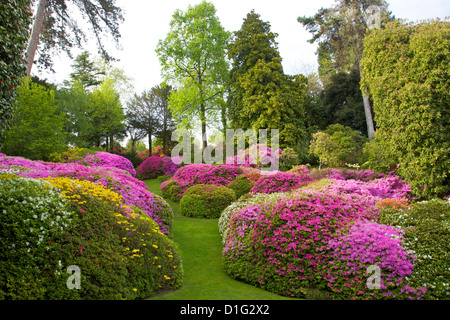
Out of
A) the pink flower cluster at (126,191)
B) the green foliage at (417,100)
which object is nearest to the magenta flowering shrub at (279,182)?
the green foliage at (417,100)

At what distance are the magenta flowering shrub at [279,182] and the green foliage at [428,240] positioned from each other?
4396mm

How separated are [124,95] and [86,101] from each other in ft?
26.9

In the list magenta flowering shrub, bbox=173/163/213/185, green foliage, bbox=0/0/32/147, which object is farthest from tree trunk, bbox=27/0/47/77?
green foliage, bbox=0/0/32/147

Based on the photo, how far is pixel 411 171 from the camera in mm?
7508

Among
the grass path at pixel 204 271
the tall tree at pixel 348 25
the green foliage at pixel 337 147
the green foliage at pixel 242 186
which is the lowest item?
the grass path at pixel 204 271

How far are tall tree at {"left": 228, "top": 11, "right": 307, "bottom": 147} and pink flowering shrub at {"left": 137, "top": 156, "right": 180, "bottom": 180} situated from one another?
564cm

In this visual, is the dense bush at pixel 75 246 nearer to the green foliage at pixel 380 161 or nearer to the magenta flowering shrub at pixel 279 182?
the magenta flowering shrub at pixel 279 182

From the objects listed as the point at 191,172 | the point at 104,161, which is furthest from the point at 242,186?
the point at 104,161

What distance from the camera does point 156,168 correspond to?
72.3 feet

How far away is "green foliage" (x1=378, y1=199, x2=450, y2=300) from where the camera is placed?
159 inches

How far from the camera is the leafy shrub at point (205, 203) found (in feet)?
34.0

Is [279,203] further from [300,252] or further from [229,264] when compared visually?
[229,264]

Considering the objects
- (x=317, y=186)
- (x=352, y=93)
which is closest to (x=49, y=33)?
→ (x=317, y=186)

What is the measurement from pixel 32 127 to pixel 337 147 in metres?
14.3
